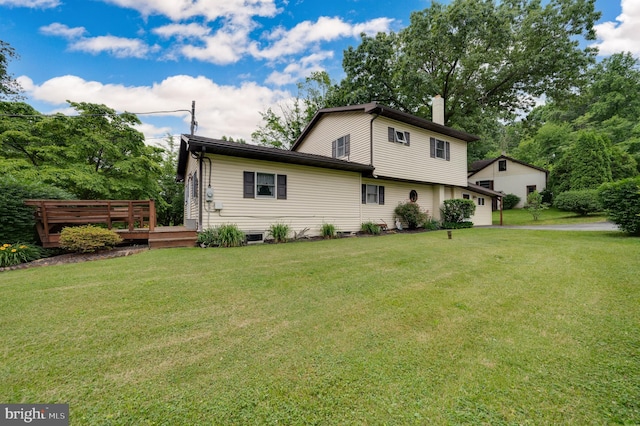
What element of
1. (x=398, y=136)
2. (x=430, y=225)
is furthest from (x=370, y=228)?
(x=398, y=136)

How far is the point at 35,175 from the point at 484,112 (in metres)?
27.0

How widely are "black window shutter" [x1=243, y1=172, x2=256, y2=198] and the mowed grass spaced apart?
4892 mm

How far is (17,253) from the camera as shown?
622 cm

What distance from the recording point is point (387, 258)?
5957 mm

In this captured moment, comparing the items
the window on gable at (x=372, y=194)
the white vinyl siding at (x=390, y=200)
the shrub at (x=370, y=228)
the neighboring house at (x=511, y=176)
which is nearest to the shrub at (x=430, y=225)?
Answer: the white vinyl siding at (x=390, y=200)

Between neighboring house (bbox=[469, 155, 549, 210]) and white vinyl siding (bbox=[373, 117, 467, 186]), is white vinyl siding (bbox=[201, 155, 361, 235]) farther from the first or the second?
neighboring house (bbox=[469, 155, 549, 210])

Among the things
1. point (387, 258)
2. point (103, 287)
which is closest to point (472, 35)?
point (387, 258)

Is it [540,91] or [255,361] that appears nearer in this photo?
[255,361]

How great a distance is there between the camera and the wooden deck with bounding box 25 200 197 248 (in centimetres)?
693

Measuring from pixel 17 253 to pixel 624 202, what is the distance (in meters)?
16.8

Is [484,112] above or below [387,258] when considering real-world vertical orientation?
above

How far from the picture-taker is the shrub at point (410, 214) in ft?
42.7

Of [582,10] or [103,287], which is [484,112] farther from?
[103,287]

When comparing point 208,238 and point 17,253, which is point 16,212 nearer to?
point 17,253
